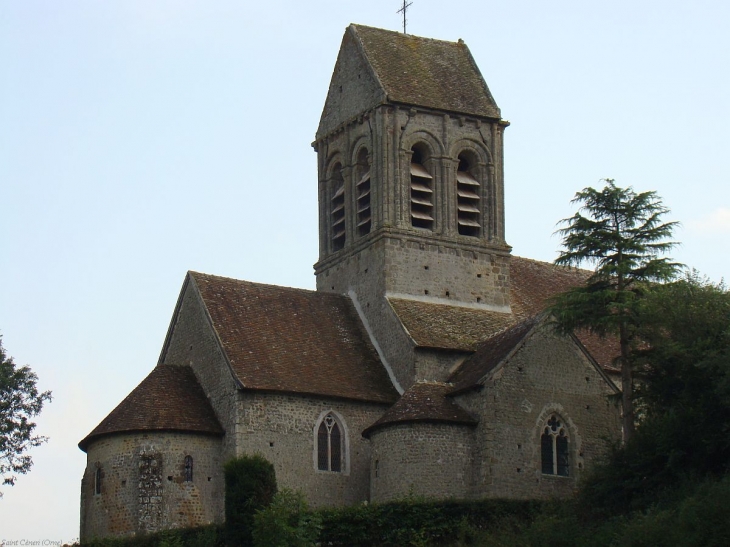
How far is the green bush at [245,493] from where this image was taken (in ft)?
164

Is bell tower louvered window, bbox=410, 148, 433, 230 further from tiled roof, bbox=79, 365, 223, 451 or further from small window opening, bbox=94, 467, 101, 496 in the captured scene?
small window opening, bbox=94, 467, 101, 496

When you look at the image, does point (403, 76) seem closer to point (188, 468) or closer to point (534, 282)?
point (534, 282)

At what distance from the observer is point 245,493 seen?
5025 cm

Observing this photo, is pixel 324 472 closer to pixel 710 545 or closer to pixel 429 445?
pixel 429 445

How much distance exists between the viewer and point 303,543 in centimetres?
4834

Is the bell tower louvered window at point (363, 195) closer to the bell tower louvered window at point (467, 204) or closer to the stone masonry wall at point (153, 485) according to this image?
the bell tower louvered window at point (467, 204)

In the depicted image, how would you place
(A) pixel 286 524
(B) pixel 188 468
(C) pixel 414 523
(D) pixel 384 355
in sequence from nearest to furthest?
(A) pixel 286 524 → (C) pixel 414 523 → (B) pixel 188 468 → (D) pixel 384 355

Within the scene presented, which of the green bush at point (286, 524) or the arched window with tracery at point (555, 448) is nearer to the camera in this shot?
the green bush at point (286, 524)

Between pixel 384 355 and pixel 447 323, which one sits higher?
pixel 447 323

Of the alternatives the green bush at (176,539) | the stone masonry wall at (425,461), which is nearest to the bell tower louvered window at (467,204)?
the stone masonry wall at (425,461)

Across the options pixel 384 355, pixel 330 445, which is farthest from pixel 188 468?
pixel 384 355

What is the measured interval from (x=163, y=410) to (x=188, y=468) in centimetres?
209

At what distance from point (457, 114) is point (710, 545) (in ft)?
79.2

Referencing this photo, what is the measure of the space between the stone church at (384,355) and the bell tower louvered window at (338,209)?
8cm
